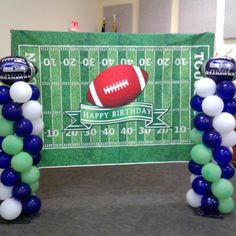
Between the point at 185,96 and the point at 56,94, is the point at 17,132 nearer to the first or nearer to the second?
the point at 56,94

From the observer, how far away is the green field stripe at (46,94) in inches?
98.2

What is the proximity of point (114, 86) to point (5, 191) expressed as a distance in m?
1.15

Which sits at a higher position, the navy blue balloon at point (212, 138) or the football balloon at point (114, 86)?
the football balloon at point (114, 86)

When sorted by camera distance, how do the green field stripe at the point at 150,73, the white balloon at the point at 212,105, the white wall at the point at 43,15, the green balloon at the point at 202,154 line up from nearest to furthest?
the white balloon at the point at 212,105
the green balloon at the point at 202,154
the green field stripe at the point at 150,73
the white wall at the point at 43,15

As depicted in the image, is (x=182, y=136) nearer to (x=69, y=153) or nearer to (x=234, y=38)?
(x=69, y=153)

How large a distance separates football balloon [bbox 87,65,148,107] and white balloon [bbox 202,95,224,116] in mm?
Result: 580

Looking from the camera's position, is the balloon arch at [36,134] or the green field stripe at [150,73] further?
the green field stripe at [150,73]

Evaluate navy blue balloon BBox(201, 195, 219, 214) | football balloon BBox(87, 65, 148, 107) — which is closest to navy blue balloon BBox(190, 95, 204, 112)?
football balloon BBox(87, 65, 148, 107)

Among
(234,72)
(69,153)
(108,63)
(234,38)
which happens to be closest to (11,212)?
(69,153)

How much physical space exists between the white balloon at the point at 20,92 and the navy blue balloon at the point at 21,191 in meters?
0.63

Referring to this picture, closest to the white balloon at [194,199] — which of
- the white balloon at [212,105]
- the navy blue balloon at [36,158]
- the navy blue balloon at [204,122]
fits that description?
the navy blue balloon at [204,122]

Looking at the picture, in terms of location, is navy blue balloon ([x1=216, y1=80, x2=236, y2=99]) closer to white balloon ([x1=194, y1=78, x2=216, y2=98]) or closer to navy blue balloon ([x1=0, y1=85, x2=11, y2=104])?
white balloon ([x1=194, y1=78, x2=216, y2=98])

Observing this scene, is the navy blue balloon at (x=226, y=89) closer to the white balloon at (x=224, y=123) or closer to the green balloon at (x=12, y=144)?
the white balloon at (x=224, y=123)

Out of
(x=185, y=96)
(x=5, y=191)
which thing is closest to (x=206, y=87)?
(x=185, y=96)
